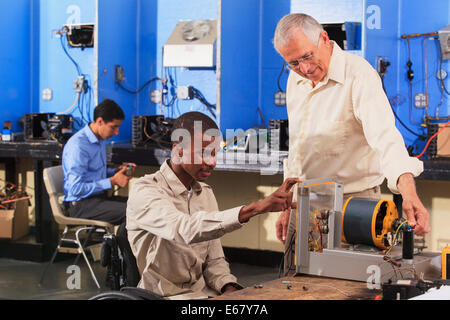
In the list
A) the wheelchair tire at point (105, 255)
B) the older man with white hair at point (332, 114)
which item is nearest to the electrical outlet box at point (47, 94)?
the wheelchair tire at point (105, 255)

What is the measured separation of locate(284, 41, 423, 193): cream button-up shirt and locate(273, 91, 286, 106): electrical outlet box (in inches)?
118

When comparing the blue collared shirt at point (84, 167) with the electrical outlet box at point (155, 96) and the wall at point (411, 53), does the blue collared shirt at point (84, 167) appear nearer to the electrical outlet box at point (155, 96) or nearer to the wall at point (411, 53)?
the electrical outlet box at point (155, 96)

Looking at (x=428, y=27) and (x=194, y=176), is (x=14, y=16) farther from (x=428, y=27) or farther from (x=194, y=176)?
(x=194, y=176)

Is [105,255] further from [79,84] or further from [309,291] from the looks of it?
[79,84]

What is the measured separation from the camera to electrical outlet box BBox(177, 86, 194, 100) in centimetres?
564

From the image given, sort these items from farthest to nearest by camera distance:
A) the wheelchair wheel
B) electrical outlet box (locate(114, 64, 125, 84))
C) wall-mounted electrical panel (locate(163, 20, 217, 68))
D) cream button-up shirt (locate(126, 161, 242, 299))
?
electrical outlet box (locate(114, 64, 125, 84))
wall-mounted electrical panel (locate(163, 20, 217, 68))
cream button-up shirt (locate(126, 161, 242, 299))
the wheelchair wheel

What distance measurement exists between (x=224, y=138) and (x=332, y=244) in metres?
3.13

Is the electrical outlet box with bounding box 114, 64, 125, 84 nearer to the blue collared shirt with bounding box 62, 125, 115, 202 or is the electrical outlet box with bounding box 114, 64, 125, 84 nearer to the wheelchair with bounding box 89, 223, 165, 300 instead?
the blue collared shirt with bounding box 62, 125, 115, 202

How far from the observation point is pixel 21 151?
518cm

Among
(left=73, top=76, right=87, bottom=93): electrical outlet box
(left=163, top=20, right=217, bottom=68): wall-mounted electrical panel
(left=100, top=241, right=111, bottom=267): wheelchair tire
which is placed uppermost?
(left=163, top=20, right=217, bottom=68): wall-mounted electrical panel

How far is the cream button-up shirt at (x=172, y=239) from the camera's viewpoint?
2.06m

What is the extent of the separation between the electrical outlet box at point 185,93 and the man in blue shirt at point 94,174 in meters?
1.03

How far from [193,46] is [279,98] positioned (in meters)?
0.83

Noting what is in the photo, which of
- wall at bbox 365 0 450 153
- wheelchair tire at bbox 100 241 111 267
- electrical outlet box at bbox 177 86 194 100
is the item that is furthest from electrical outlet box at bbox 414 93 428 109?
wheelchair tire at bbox 100 241 111 267
